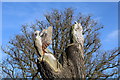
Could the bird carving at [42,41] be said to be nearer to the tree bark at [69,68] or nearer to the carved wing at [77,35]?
the tree bark at [69,68]

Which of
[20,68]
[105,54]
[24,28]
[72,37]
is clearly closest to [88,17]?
[105,54]

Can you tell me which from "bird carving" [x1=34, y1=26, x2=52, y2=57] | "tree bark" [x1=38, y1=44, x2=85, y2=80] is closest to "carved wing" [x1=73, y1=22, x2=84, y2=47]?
"tree bark" [x1=38, y1=44, x2=85, y2=80]

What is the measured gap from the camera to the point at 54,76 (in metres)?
7.51

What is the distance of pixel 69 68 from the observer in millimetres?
7848

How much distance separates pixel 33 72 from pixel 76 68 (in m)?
11.3

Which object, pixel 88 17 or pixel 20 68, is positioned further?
pixel 88 17

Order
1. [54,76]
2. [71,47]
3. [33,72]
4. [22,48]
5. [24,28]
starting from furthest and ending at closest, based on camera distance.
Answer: [24,28]
[22,48]
[33,72]
[71,47]
[54,76]

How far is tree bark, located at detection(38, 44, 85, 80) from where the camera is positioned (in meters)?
7.54

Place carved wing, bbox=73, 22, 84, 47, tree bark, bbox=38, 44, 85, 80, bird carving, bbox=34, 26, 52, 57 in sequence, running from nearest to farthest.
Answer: tree bark, bbox=38, 44, 85, 80, bird carving, bbox=34, 26, 52, 57, carved wing, bbox=73, 22, 84, 47

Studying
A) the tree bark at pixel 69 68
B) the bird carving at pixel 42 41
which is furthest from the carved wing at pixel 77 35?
the bird carving at pixel 42 41

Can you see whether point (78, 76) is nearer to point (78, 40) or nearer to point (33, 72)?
point (78, 40)

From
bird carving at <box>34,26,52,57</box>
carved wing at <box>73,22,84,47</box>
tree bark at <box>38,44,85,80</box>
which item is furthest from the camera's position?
carved wing at <box>73,22,84,47</box>

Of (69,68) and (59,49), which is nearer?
(69,68)

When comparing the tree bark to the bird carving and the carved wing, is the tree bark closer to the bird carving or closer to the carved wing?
the carved wing
